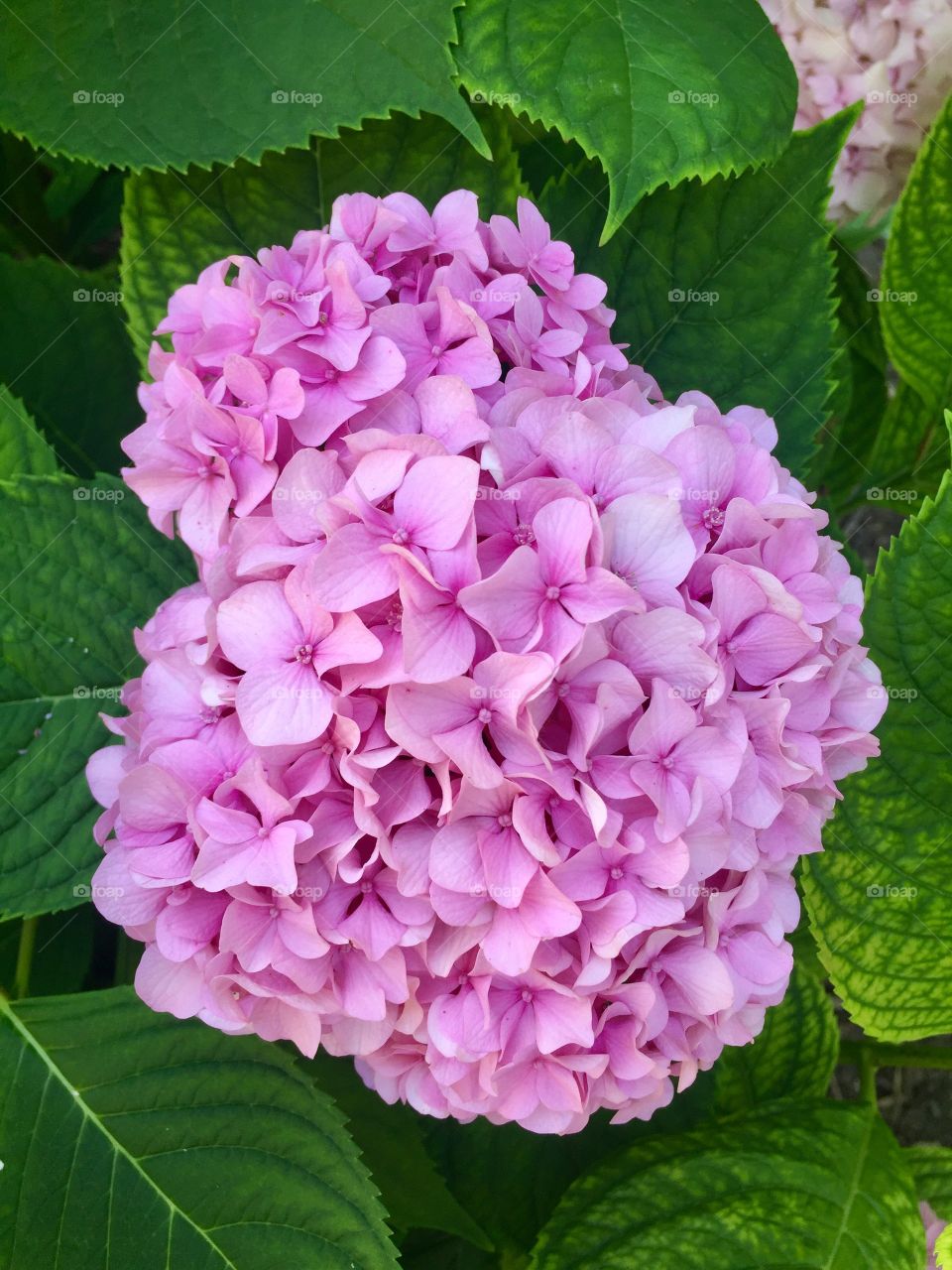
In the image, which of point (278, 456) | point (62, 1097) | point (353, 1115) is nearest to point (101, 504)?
point (278, 456)

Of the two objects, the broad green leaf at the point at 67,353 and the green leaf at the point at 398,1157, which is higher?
the broad green leaf at the point at 67,353

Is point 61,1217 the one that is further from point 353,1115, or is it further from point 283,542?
point 283,542

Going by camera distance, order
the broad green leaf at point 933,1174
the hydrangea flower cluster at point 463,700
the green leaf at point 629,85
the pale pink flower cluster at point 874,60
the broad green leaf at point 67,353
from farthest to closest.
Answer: the pale pink flower cluster at point 874,60
the broad green leaf at point 67,353
the broad green leaf at point 933,1174
the green leaf at point 629,85
the hydrangea flower cluster at point 463,700

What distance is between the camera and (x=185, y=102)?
0.88m

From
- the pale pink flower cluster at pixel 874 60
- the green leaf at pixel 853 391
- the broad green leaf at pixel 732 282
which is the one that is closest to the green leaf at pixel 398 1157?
the broad green leaf at pixel 732 282

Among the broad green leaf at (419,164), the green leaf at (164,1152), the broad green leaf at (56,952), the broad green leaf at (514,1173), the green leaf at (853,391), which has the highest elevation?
the broad green leaf at (419,164)

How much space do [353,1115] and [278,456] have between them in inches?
25.1

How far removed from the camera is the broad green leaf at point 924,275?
1078 millimetres

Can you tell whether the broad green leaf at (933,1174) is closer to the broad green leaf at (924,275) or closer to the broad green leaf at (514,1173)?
the broad green leaf at (514,1173)

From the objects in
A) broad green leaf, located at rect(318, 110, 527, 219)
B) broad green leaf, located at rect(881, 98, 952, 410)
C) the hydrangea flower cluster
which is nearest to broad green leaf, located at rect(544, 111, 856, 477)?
broad green leaf, located at rect(318, 110, 527, 219)

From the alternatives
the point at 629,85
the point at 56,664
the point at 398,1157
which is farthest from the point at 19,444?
the point at 398,1157

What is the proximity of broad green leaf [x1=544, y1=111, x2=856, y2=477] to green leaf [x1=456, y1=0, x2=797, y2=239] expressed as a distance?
0.34 feet

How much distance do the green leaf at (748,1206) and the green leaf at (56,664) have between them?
48 centimetres

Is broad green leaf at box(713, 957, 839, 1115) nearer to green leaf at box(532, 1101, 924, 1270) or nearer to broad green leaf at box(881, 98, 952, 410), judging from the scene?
green leaf at box(532, 1101, 924, 1270)
